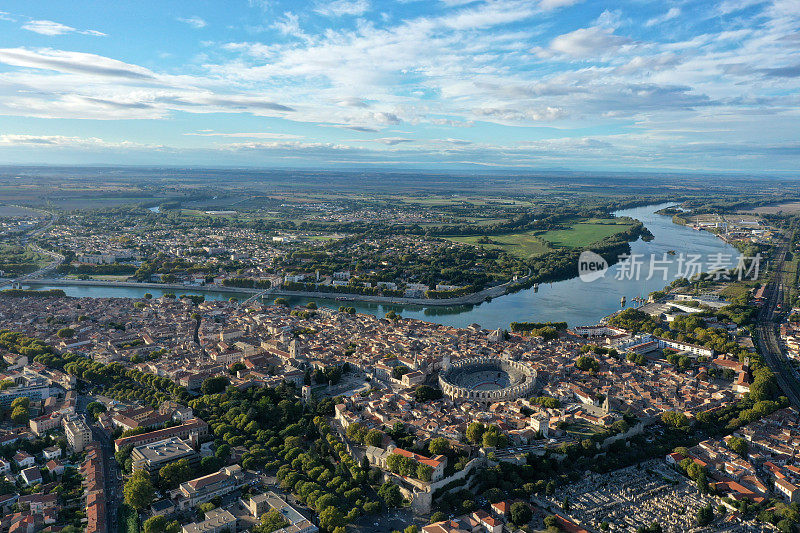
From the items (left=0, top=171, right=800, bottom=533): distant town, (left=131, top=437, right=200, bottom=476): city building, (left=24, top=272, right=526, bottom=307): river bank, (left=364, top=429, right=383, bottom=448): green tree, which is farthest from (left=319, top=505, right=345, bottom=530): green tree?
(left=24, top=272, right=526, bottom=307): river bank


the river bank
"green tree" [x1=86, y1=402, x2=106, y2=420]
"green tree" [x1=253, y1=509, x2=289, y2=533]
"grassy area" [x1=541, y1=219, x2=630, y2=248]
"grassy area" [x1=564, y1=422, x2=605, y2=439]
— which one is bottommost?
the river bank

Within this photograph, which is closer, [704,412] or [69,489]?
[69,489]

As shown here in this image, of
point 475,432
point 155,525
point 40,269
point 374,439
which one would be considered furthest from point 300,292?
point 155,525

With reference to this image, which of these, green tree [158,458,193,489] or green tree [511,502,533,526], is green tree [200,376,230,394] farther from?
green tree [511,502,533,526]

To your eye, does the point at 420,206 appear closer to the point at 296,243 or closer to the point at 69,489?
the point at 296,243

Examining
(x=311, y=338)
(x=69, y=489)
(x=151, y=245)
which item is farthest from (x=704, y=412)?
(x=151, y=245)
